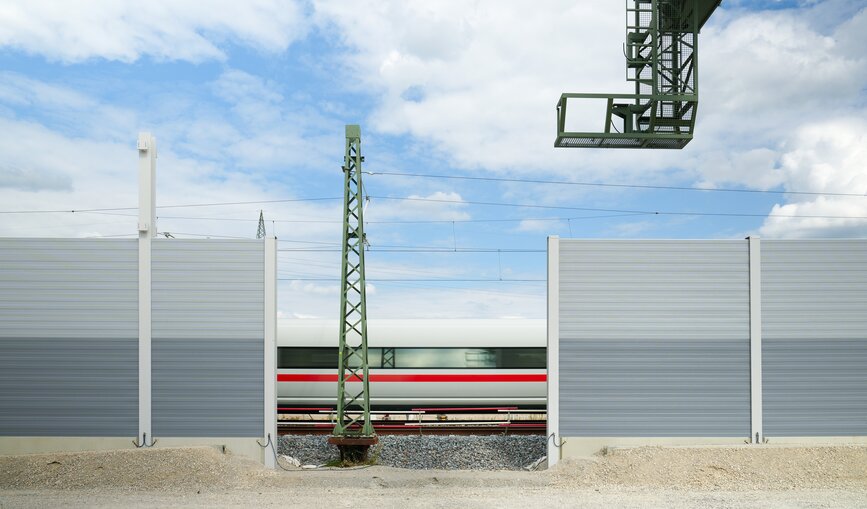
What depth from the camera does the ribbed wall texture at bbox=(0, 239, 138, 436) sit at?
42.1ft

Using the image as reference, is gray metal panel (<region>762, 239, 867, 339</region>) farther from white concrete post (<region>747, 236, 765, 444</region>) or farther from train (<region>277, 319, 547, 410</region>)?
train (<region>277, 319, 547, 410</region>)

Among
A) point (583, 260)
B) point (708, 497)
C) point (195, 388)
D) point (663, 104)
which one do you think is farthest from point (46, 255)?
point (708, 497)

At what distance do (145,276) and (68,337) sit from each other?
6.16ft

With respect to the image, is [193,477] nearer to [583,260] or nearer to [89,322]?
[89,322]

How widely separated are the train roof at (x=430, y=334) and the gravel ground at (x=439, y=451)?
2.58 m

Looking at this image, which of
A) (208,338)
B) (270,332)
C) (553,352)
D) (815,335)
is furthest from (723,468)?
(208,338)

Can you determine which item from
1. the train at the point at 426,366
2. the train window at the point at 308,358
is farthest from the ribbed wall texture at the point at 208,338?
the train window at the point at 308,358

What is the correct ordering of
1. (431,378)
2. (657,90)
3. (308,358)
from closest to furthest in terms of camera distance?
(657,90), (431,378), (308,358)

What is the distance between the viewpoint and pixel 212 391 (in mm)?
12781

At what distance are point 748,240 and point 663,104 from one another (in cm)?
369

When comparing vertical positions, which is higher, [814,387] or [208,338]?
[208,338]

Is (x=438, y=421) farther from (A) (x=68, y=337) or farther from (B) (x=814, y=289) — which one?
(B) (x=814, y=289)

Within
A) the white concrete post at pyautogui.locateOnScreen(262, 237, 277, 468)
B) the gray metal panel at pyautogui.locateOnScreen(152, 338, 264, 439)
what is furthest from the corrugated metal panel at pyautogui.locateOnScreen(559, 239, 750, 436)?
the gray metal panel at pyautogui.locateOnScreen(152, 338, 264, 439)

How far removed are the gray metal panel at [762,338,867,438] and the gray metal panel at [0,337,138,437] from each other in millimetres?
11899
